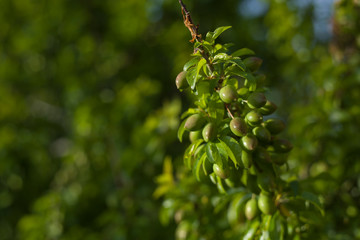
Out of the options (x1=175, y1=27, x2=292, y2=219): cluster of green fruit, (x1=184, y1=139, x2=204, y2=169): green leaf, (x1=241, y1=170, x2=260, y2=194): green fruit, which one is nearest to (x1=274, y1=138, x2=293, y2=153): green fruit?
(x1=175, y1=27, x2=292, y2=219): cluster of green fruit

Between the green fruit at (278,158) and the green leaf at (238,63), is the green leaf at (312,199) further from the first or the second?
the green leaf at (238,63)

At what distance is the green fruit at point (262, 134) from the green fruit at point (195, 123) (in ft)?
0.46

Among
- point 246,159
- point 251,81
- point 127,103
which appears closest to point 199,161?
point 246,159

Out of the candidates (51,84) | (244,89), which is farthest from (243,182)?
(51,84)

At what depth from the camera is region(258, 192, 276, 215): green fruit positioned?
3.04 ft

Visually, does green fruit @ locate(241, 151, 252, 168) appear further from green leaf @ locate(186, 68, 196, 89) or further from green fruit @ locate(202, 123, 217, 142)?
green leaf @ locate(186, 68, 196, 89)

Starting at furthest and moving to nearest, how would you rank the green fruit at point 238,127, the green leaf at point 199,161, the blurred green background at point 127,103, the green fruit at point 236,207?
the blurred green background at point 127,103
the green fruit at point 236,207
the green leaf at point 199,161
the green fruit at point 238,127

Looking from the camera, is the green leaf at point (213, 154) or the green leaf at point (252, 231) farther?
the green leaf at point (252, 231)

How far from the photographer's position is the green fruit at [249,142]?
84 centimetres

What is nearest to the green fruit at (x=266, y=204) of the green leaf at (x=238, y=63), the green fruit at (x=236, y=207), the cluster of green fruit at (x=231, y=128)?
the cluster of green fruit at (x=231, y=128)

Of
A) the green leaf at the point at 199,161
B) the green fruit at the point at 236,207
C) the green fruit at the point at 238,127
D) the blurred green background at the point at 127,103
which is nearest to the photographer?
the green fruit at the point at 238,127

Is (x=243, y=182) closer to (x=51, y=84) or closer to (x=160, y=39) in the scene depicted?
(x=160, y=39)

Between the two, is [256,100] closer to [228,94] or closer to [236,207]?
[228,94]

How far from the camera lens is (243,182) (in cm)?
101
